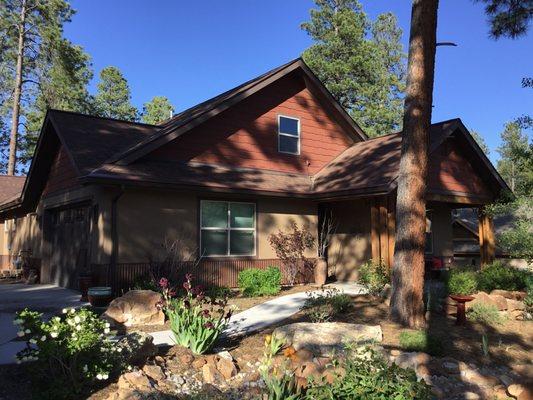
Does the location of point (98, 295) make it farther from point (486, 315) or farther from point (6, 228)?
point (6, 228)

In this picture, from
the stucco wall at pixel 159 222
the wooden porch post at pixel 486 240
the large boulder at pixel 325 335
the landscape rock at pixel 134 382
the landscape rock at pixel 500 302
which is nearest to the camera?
the landscape rock at pixel 134 382

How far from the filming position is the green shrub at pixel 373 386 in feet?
14.8

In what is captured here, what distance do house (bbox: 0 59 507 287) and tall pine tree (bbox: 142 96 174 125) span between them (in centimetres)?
3115

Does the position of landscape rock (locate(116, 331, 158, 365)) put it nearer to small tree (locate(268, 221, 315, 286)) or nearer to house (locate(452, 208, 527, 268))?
small tree (locate(268, 221, 315, 286))

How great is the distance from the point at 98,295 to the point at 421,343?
23.0 feet

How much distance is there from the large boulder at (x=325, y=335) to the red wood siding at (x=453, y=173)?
831 cm

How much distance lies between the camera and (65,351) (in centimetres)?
523

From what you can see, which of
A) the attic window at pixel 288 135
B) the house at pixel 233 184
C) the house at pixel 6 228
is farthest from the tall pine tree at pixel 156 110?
the attic window at pixel 288 135

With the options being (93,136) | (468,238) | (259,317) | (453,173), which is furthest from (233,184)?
(468,238)

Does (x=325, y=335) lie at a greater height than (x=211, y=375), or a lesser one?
greater

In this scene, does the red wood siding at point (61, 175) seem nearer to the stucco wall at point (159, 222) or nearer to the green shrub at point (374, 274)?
the stucco wall at point (159, 222)

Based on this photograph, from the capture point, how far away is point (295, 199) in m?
15.2

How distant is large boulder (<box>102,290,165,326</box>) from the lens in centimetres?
904

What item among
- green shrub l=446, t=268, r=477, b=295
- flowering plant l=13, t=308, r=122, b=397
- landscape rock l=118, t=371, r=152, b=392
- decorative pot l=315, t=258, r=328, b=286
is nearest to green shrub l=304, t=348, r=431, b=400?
landscape rock l=118, t=371, r=152, b=392
